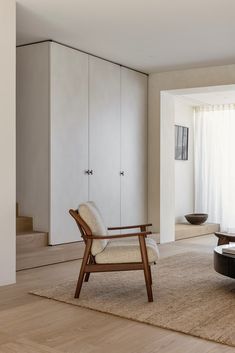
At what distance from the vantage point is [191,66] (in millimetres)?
6656

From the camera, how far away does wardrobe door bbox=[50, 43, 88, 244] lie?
543 cm

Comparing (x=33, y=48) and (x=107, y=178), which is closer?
(x=33, y=48)

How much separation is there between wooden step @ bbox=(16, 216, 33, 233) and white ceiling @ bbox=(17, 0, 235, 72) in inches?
84.8

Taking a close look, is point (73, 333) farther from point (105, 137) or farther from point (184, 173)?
point (184, 173)

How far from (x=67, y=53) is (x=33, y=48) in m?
0.42

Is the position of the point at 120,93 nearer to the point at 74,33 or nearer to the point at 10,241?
the point at 74,33

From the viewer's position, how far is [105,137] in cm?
627

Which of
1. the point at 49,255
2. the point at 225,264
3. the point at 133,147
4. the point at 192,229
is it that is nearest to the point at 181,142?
the point at 192,229

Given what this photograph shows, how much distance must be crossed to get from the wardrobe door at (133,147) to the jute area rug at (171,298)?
203cm

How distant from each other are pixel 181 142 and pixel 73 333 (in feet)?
21.4

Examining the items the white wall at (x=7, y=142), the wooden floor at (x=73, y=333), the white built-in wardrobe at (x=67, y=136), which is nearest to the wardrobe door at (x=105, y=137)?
the white built-in wardrobe at (x=67, y=136)

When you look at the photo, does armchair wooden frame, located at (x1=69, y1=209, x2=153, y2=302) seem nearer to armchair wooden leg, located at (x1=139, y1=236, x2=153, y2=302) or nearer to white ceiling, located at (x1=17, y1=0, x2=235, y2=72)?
armchair wooden leg, located at (x1=139, y1=236, x2=153, y2=302)

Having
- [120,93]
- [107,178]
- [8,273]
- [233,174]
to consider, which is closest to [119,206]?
[107,178]

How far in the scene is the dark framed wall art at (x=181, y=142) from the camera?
8.83 metres
